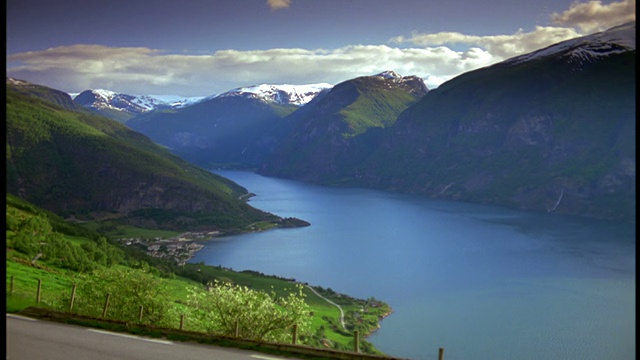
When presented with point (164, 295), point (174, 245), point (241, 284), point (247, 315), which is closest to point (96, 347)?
point (247, 315)

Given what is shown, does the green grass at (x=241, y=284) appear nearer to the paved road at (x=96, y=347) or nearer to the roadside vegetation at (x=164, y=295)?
the roadside vegetation at (x=164, y=295)

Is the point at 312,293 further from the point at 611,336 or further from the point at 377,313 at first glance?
the point at 611,336

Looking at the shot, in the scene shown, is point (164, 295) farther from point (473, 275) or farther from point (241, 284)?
point (473, 275)

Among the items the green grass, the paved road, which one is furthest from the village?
the paved road

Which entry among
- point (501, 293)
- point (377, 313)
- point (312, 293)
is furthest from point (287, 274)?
point (501, 293)

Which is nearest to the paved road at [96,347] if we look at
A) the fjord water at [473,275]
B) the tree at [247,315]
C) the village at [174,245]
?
the tree at [247,315]
